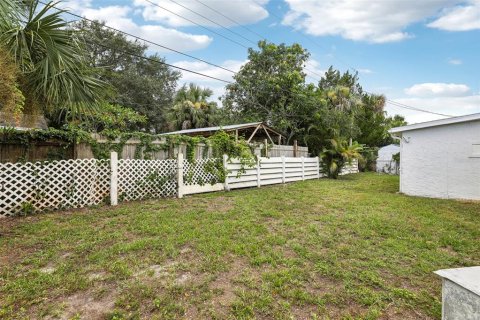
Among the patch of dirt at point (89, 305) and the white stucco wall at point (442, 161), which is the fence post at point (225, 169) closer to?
the white stucco wall at point (442, 161)

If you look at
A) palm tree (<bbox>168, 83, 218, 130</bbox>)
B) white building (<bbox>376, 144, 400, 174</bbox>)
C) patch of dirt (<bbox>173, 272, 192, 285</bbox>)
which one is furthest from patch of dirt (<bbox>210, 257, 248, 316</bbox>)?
white building (<bbox>376, 144, 400, 174</bbox>)

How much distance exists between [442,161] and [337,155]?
5371mm

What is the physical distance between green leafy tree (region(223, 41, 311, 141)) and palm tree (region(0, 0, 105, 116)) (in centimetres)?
1171

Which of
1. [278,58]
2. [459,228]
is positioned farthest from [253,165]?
[278,58]

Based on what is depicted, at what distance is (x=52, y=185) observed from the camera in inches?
218

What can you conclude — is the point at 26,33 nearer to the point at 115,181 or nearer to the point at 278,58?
the point at 115,181

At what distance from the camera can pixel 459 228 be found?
4.68m

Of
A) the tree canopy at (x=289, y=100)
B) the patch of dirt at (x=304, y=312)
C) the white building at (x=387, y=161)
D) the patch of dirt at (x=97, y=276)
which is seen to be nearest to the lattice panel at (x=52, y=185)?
the patch of dirt at (x=97, y=276)

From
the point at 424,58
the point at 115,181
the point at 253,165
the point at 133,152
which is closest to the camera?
the point at 115,181

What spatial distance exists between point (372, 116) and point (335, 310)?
2286 centimetres

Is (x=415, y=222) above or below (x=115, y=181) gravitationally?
below

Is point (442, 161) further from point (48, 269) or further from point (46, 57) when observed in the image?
point (46, 57)

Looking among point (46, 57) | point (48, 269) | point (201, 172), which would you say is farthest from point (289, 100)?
point (48, 269)

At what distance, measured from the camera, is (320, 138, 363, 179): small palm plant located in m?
12.8
